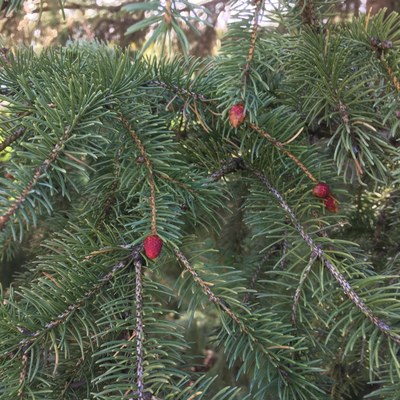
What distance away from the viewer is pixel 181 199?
0.55 meters

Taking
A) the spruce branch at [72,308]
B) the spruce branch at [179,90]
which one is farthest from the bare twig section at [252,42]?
the spruce branch at [72,308]

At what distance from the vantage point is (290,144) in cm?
57

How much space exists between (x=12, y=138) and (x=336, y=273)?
0.37 meters

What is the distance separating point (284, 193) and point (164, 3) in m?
0.27

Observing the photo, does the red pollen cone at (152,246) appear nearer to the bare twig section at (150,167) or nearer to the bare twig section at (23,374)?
the bare twig section at (150,167)

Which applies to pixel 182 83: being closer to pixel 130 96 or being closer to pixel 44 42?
pixel 130 96

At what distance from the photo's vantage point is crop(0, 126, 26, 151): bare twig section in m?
0.50

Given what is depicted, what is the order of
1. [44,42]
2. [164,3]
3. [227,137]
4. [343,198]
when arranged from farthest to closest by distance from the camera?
[44,42]
[343,198]
[227,137]
[164,3]

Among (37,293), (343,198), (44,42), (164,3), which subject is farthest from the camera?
(44,42)

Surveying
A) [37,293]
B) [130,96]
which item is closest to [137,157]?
[130,96]

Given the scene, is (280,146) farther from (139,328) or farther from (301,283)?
(139,328)

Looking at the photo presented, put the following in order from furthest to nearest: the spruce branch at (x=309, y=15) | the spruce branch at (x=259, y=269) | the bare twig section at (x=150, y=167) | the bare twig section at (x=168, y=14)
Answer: the spruce branch at (x=259, y=269) → the spruce branch at (x=309, y=15) → the bare twig section at (x=150, y=167) → the bare twig section at (x=168, y=14)

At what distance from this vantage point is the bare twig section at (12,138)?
1.65 feet

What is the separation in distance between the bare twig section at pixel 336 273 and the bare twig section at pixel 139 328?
18 cm
